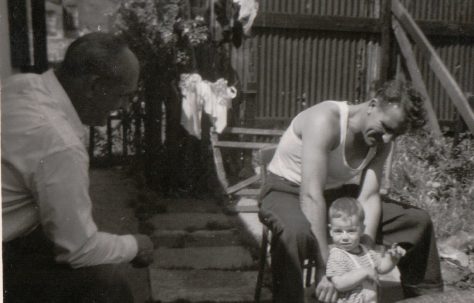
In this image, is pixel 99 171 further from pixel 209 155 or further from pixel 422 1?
pixel 422 1

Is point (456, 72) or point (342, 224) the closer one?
point (342, 224)

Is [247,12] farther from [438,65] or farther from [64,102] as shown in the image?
[64,102]

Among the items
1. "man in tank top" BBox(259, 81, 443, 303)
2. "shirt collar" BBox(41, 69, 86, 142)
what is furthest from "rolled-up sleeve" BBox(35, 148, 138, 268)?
"man in tank top" BBox(259, 81, 443, 303)

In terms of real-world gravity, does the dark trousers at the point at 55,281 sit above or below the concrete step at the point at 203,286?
above

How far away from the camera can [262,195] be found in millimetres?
3014

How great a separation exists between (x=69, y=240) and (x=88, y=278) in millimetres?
182

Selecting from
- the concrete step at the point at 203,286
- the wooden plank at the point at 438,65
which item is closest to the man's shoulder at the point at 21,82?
the concrete step at the point at 203,286

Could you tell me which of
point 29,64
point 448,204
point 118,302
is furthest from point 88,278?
point 448,204

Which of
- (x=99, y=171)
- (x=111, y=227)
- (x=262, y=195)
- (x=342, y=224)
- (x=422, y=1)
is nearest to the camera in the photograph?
(x=342, y=224)

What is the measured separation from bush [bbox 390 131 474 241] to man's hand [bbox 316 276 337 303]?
183cm

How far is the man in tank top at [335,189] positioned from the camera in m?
2.61

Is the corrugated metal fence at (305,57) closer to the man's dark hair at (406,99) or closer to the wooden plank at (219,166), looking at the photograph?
the wooden plank at (219,166)

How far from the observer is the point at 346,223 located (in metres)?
2.59

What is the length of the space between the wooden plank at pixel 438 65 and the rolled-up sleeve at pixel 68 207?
3.35 m
